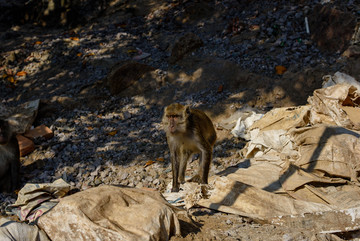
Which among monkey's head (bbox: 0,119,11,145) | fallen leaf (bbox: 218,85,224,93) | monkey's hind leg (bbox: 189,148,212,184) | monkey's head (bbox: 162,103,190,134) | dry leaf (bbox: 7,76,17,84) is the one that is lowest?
fallen leaf (bbox: 218,85,224,93)

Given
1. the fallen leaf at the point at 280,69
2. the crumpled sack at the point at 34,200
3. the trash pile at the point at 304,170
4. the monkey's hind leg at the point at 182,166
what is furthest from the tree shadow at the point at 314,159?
the fallen leaf at the point at 280,69

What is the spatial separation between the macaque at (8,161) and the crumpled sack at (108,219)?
11.0 feet

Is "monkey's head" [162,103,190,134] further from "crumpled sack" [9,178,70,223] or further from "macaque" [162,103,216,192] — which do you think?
"crumpled sack" [9,178,70,223]

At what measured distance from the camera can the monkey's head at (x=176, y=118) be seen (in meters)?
4.15

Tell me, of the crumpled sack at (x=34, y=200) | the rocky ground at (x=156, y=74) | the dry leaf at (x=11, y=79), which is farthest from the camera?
the dry leaf at (x=11, y=79)

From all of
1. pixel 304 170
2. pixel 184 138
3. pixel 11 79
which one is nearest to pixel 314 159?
pixel 304 170

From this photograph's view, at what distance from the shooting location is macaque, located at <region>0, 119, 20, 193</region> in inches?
216

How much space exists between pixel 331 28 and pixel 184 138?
5.17 metres

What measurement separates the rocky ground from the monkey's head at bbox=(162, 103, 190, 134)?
125 centimetres

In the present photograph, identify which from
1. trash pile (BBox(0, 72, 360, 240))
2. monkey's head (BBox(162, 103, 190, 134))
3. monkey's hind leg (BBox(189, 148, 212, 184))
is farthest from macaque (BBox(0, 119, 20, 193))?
monkey's hind leg (BBox(189, 148, 212, 184))

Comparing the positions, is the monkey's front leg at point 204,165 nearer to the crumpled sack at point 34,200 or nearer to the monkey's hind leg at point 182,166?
the monkey's hind leg at point 182,166

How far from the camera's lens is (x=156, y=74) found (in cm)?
823

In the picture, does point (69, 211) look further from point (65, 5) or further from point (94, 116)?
point (65, 5)

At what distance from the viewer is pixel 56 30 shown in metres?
12.3
